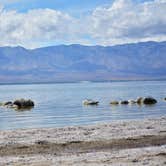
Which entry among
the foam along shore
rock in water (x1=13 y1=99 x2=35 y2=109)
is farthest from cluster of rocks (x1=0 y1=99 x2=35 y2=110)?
the foam along shore

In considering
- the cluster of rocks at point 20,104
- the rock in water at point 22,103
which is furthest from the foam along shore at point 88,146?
the rock in water at point 22,103

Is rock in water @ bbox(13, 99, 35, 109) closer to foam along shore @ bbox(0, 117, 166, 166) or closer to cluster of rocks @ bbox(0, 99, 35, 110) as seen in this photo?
cluster of rocks @ bbox(0, 99, 35, 110)

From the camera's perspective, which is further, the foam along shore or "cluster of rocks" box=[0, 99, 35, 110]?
"cluster of rocks" box=[0, 99, 35, 110]

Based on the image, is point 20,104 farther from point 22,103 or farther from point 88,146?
point 88,146

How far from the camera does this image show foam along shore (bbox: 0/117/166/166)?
61.5 feet

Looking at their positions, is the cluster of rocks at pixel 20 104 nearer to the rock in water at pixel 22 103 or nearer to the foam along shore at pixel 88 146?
the rock in water at pixel 22 103

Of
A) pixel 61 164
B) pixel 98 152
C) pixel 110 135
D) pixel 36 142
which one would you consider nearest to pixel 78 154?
pixel 98 152

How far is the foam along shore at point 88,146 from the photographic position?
738 inches

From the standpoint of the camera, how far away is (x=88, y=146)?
23.8m

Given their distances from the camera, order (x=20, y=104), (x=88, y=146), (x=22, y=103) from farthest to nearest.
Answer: (x=22, y=103)
(x=20, y=104)
(x=88, y=146)

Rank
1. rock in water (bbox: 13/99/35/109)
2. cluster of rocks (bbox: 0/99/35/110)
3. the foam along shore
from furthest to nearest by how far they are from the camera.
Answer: rock in water (bbox: 13/99/35/109)
cluster of rocks (bbox: 0/99/35/110)
the foam along shore

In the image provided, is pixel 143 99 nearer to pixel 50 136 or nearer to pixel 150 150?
pixel 50 136

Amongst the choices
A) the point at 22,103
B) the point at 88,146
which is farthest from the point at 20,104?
the point at 88,146

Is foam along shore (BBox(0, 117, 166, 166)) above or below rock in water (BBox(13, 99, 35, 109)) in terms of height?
below
